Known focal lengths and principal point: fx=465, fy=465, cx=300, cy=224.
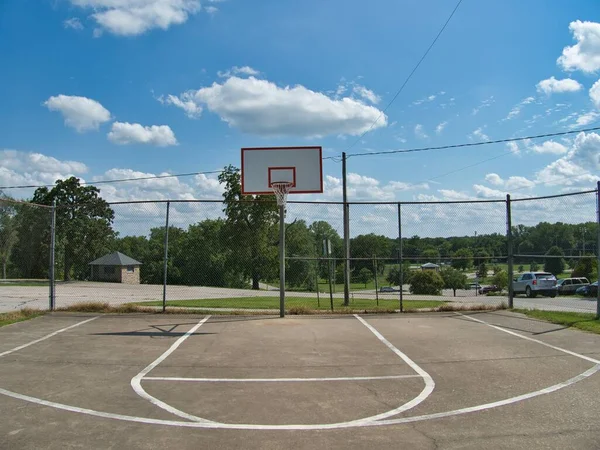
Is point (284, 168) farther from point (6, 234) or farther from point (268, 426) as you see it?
point (6, 234)

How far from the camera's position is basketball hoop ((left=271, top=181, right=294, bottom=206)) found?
12156mm

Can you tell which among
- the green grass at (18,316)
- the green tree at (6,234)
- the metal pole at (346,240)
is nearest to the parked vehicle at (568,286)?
the metal pole at (346,240)

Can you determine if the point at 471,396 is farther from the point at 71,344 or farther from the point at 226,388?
the point at 71,344

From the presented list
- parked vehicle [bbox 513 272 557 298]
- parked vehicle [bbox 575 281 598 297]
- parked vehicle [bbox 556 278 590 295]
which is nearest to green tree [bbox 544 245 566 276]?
parked vehicle [bbox 513 272 557 298]

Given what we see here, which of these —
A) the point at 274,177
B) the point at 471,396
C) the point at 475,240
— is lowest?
the point at 471,396

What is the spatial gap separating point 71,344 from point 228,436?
5417mm

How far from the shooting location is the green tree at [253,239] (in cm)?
3054

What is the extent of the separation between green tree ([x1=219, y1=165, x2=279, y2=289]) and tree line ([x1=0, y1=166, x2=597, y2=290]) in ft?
0.24

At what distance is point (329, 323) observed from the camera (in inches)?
428

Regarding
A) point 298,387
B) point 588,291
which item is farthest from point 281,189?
point 588,291

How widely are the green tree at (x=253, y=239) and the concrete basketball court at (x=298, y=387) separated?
19180 mm

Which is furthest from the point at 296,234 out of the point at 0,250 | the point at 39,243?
the point at 0,250

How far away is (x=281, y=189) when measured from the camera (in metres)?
12.2

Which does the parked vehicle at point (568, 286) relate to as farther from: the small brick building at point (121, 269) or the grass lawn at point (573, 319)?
the small brick building at point (121, 269)
